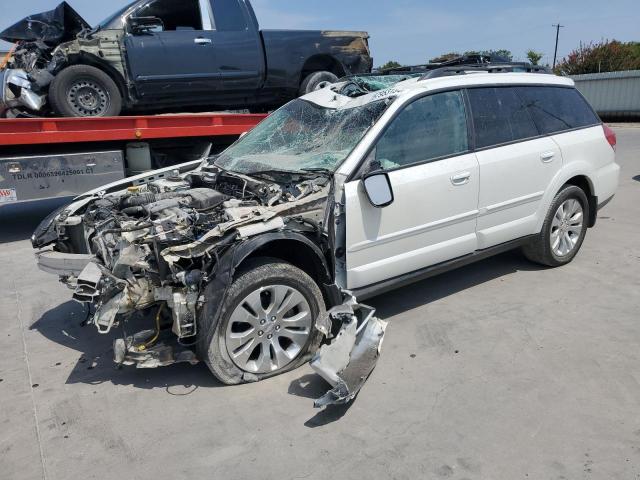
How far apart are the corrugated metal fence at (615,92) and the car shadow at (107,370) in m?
24.2

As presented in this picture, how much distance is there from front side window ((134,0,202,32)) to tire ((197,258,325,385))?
16.8 feet

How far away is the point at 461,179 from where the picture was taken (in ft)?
12.8

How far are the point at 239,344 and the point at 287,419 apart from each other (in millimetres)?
536

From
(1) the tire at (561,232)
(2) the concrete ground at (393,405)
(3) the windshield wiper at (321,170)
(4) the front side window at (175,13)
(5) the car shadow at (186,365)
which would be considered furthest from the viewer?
(4) the front side window at (175,13)

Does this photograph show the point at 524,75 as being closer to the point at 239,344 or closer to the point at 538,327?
the point at 538,327

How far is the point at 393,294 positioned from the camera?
15.1ft

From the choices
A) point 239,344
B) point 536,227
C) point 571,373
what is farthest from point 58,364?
point 536,227

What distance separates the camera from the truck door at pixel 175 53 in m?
6.72

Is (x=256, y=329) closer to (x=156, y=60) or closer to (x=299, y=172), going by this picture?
(x=299, y=172)

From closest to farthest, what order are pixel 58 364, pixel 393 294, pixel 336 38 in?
pixel 58 364, pixel 393 294, pixel 336 38

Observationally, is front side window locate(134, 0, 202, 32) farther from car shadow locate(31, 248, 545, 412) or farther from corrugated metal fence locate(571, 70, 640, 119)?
corrugated metal fence locate(571, 70, 640, 119)

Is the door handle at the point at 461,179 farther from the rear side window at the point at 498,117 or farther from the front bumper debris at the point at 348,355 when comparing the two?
the front bumper debris at the point at 348,355

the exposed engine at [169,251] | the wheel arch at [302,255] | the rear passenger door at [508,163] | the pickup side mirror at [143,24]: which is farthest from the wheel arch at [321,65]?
the wheel arch at [302,255]

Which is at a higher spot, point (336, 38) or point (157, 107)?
point (336, 38)
